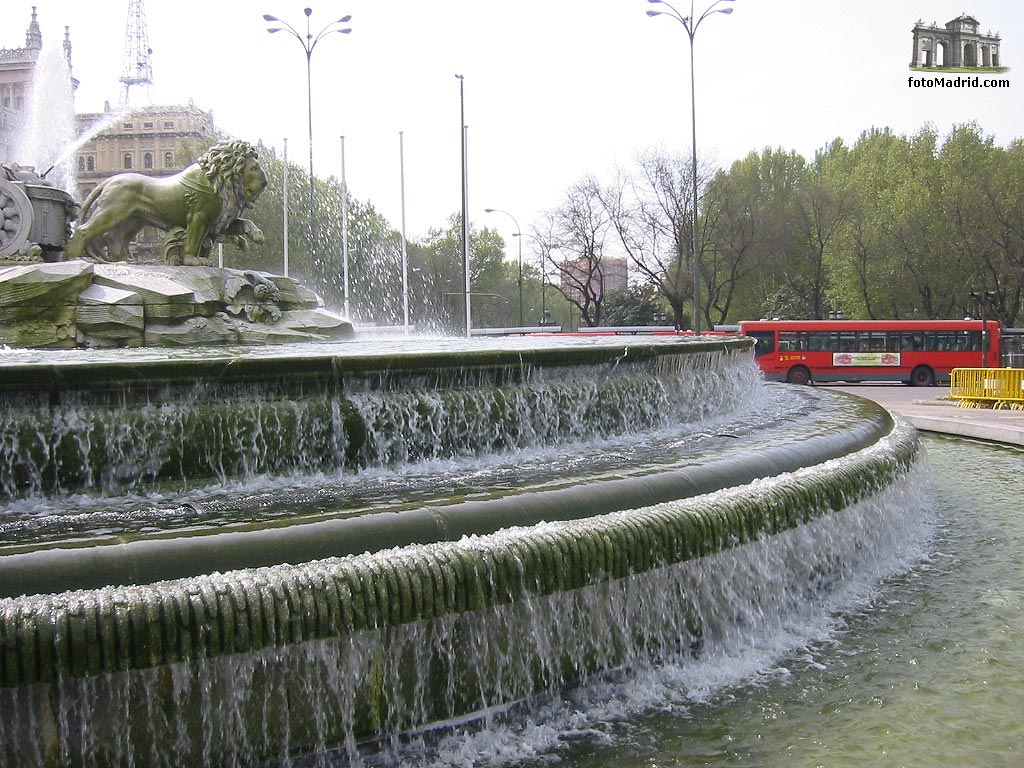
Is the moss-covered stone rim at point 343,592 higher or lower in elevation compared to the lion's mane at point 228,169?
lower

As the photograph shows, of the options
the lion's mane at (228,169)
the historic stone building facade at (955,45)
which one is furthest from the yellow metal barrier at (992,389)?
the historic stone building facade at (955,45)

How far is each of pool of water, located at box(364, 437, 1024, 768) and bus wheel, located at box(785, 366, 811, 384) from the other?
90.5ft

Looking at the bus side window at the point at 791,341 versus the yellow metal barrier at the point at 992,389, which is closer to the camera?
the yellow metal barrier at the point at 992,389

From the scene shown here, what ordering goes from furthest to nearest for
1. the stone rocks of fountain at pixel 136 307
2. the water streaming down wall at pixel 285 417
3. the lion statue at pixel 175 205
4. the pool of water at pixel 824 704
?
1. the lion statue at pixel 175 205
2. the stone rocks of fountain at pixel 136 307
3. the water streaming down wall at pixel 285 417
4. the pool of water at pixel 824 704

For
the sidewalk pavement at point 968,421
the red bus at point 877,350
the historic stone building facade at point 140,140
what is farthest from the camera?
the historic stone building facade at point 140,140

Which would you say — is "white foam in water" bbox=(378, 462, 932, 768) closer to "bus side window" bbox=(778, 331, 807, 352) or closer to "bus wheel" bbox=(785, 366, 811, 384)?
"bus wheel" bbox=(785, 366, 811, 384)

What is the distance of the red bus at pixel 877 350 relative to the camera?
109ft

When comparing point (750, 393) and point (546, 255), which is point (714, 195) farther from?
point (750, 393)

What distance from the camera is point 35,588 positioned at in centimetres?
364

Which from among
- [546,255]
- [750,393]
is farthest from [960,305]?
[750,393]

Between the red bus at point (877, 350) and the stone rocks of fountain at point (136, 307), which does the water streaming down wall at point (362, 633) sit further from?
the red bus at point (877, 350)

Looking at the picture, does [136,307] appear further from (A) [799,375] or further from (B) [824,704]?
(A) [799,375]

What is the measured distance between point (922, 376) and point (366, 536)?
3283 centimetres

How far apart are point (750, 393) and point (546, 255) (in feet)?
138
